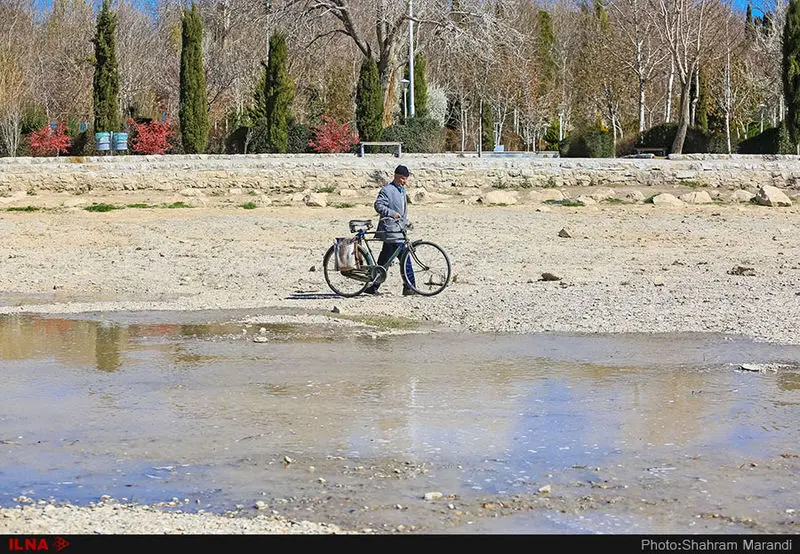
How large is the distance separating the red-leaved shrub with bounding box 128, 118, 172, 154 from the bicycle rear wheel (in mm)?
24646

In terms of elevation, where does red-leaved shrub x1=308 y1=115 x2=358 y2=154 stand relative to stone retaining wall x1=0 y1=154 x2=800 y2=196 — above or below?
above

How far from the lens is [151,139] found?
128 ft

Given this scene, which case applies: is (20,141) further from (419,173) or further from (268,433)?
Answer: (268,433)

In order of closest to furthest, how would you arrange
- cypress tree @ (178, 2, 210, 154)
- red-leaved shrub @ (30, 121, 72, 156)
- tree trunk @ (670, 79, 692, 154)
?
tree trunk @ (670, 79, 692, 154), cypress tree @ (178, 2, 210, 154), red-leaved shrub @ (30, 121, 72, 156)

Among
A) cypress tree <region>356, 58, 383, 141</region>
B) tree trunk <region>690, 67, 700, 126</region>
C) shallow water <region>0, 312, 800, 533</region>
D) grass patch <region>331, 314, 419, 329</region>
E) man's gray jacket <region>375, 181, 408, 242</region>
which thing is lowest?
shallow water <region>0, 312, 800, 533</region>

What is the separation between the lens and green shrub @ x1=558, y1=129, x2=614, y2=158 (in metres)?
36.7

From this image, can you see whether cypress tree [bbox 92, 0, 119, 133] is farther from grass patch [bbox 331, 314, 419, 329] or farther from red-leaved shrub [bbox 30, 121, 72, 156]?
grass patch [bbox 331, 314, 419, 329]

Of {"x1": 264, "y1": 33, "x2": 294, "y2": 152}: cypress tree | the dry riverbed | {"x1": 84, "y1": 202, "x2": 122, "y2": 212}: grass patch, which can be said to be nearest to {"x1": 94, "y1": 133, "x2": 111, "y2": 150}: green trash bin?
{"x1": 264, "y1": 33, "x2": 294, "y2": 152}: cypress tree

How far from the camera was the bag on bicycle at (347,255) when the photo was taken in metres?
14.5

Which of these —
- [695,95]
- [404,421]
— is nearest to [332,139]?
[695,95]

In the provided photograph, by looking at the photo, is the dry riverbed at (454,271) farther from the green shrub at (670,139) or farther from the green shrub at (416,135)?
the green shrub at (670,139)

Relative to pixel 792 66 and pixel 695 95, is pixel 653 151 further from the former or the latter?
pixel 695 95
